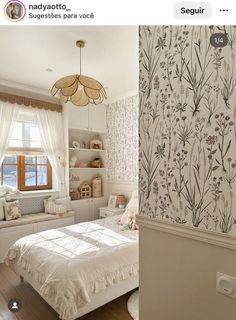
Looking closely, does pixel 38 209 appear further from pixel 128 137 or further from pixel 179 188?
pixel 179 188

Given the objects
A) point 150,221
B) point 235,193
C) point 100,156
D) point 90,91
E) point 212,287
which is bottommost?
point 212,287

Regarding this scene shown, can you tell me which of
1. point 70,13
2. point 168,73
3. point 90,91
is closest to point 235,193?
point 168,73

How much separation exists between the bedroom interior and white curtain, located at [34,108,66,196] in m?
0.02

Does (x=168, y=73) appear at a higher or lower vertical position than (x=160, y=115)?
higher

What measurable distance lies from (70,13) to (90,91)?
1742 mm

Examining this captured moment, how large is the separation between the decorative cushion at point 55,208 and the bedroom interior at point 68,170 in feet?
0.06

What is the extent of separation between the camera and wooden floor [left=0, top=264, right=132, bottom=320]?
6.71ft

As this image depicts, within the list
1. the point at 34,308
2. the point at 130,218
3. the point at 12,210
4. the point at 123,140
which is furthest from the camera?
the point at 123,140

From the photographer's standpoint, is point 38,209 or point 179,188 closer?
point 179,188

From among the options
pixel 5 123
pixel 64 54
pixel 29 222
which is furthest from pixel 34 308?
pixel 64 54

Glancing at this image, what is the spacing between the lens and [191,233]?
99cm

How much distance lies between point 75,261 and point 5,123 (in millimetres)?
2478

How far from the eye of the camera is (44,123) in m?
3.92

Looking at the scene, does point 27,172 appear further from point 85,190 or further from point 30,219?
point 85,190
